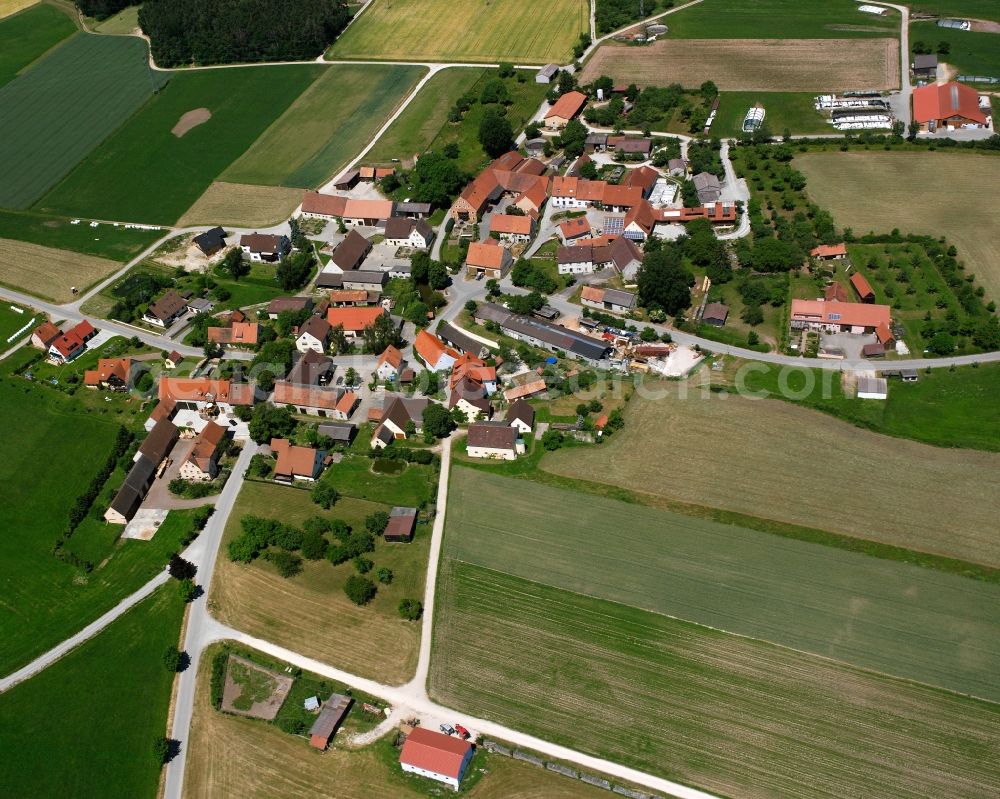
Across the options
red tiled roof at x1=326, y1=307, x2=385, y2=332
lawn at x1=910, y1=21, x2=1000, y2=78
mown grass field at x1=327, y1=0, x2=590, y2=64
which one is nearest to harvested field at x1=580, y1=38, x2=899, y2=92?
lawn at x1=910, y1=21, x2=1000, y2=78

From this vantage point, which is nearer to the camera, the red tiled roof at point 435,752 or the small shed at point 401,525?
the red tiled roof at point 435,752

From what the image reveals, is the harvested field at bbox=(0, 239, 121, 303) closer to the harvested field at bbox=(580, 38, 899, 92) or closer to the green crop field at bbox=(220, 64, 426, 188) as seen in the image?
the green crop field at bbox=(220, 64, 426, 188)

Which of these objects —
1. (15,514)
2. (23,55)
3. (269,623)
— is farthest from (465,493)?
(23,55)

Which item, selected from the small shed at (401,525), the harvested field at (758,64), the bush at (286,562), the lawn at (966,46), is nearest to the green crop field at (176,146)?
the harvested field at (758,64)

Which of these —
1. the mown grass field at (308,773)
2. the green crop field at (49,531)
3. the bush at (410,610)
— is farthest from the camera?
the green crop field at (49,531)

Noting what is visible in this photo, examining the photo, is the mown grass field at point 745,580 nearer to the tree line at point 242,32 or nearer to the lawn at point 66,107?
the lawn at point 66,107

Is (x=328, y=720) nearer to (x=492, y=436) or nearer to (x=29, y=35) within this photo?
(x=492, y=436)

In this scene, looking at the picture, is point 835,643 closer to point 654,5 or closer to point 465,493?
point 465,493
